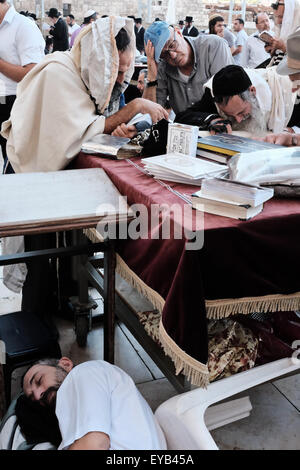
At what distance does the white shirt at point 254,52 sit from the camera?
624 centimetres

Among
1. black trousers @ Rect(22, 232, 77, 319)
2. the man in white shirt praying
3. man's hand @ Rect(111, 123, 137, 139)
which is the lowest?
black trousers @ Rect(22, 232, 77, 319)

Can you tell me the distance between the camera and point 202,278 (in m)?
1.20

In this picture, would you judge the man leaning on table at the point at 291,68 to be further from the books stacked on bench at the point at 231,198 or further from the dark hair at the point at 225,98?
the books stacked on bench at the point at 231,198

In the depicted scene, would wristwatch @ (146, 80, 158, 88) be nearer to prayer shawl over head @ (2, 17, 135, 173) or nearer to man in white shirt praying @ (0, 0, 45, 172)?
man in white shirt praying @ (0, 0, 45, 172)

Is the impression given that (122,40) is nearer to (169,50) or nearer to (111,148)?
(111,148)

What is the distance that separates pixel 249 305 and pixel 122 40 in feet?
4.66

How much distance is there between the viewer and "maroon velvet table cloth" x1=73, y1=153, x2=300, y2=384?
118cm

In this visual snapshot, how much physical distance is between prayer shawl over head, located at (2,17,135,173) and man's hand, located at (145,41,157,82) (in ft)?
2.85

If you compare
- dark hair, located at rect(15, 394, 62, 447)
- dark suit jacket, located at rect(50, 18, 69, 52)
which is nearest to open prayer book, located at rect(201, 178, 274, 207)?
dark hair, located at rect(15, 394, 62, 447)

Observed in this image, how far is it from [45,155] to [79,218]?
69cm

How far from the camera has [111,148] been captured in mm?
1838

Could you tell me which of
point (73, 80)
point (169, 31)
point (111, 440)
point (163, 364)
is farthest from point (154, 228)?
point (169, 31)
